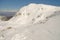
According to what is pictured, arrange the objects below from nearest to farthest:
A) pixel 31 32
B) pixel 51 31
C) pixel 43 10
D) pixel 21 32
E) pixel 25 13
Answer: pixel 51 31 < pixel 31 32 < pixel 21 32 < pixel 43 10 < pixel 25 13

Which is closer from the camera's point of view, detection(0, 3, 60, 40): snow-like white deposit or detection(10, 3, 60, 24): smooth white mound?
detection(0, 3, 60, 40): snow-like white deposit

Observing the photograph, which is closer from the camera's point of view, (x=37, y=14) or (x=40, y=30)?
(x=40, y=30)

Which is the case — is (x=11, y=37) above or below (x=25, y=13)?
below

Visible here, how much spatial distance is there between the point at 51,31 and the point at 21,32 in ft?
2.66

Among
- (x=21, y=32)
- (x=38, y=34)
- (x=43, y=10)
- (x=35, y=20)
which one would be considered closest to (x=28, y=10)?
(x=43, y=10)

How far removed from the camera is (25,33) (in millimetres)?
3264

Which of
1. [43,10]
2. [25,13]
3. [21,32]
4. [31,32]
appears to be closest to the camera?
[31,32]

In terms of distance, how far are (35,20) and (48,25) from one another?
0.70 m

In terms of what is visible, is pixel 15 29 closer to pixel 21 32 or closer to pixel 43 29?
pixel 21 32

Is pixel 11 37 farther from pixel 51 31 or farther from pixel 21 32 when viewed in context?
pixel 51 31

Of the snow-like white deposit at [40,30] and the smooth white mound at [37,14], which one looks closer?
the snow-like white deposit at [40,30]

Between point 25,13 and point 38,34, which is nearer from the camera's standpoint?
point 38,34

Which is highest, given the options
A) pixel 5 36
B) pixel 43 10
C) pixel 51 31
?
pixel 43 10

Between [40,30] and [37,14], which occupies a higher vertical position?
[37,14]
